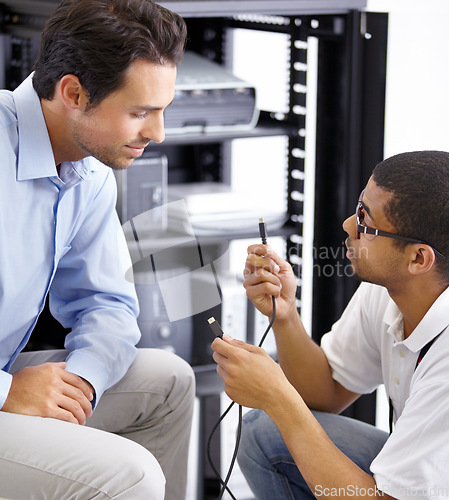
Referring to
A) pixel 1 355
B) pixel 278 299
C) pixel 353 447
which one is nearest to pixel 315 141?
pixel 278 299

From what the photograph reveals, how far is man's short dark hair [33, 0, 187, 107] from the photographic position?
1.34 metres

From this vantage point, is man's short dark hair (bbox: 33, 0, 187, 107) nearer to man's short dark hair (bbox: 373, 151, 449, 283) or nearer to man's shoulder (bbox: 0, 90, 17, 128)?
man's shoulder (bbox: 0, 90, 17, 128)

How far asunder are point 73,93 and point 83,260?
1.14 feet

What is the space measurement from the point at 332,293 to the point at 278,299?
0.57 m

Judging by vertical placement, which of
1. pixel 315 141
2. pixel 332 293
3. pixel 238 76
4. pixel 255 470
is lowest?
pixel 255 470

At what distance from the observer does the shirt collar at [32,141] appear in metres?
1.38

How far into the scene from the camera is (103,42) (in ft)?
4.38

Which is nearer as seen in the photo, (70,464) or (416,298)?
(70,464)

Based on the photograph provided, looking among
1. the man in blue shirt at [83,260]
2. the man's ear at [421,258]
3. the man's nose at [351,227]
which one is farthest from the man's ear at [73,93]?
the man's ear at [421,258]

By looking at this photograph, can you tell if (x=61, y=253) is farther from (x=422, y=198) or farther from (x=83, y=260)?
(x=422, y=198)

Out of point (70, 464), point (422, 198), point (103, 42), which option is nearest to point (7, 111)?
point (103, 42)

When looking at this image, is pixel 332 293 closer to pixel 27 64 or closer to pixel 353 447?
pixel 353 447

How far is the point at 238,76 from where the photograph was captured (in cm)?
216

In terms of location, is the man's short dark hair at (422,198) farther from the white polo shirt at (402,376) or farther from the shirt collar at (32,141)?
the shirt collar at (32,141)
